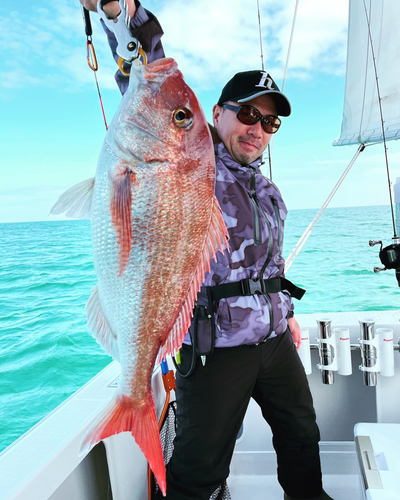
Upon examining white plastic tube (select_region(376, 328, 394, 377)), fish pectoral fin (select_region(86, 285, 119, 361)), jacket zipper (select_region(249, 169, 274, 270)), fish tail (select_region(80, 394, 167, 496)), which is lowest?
white plastic tube (select_region(376, 328, 394, 377))

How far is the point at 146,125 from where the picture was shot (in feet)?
2.78

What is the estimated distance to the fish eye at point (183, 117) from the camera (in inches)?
34.3

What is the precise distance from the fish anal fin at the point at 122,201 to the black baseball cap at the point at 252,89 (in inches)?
32.0

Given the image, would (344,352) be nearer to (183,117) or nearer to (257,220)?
(257,220)

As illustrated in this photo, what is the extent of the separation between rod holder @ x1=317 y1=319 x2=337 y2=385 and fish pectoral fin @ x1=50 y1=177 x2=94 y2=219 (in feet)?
5.07

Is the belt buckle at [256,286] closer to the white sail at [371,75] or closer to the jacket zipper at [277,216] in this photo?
the jacket zipper at [277,216]

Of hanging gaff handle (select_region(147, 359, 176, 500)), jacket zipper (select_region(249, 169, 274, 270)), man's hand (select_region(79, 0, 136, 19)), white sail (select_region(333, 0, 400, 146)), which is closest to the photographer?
man's hand (select_region(79, 0, 136, 19))

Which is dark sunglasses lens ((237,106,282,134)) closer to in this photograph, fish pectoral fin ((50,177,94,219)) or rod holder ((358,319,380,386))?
fish pectoral fin ((50,177,94,219))

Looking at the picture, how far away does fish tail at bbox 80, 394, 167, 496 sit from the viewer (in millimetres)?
928

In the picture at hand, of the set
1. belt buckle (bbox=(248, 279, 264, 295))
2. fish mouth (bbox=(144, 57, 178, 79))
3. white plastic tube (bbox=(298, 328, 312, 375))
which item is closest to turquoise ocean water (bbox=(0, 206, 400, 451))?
white plastic tube (bbox=(298, 328, 312, 375))

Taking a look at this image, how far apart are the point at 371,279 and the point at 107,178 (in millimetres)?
14582

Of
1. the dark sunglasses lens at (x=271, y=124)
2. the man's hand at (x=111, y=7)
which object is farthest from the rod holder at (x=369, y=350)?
the man's hand at (x=111, y=7)

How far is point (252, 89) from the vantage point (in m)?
1.47

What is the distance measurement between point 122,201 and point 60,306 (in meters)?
12.2
